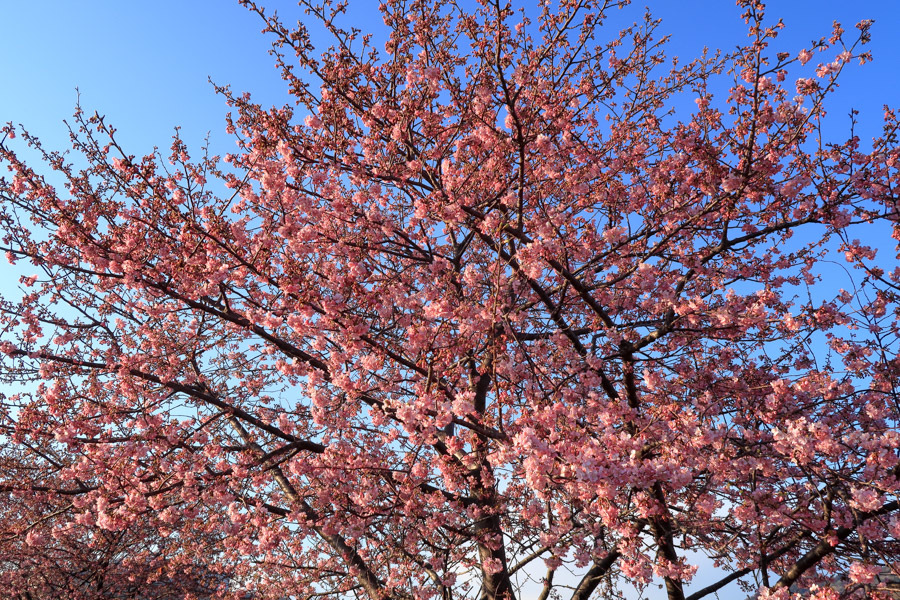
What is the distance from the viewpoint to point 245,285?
7816 millimetres

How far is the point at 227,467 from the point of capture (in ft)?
25.4

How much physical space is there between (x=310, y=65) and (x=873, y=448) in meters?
→ 7.75

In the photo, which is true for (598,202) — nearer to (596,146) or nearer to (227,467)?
(596,146)

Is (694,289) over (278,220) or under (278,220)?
under

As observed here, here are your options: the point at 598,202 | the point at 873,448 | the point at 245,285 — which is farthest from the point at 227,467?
the point at 873,448

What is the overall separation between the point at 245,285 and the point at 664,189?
18.9 ft

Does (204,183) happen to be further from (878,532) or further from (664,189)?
(878,532)

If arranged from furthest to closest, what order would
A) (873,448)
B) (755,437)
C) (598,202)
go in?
(598,202) < (755,437) < (873,448)

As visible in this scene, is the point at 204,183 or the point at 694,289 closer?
the point at 204,183

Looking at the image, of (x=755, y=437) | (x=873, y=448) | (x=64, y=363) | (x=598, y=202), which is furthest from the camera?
(x=598, y=202)

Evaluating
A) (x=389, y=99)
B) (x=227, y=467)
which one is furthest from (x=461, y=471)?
(x=389, y=99)

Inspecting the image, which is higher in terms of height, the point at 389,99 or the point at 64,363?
the point at 389,99

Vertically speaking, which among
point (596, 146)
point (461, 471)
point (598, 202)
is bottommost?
point (461, 471)

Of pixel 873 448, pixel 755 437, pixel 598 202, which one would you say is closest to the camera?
pixel 873 448
